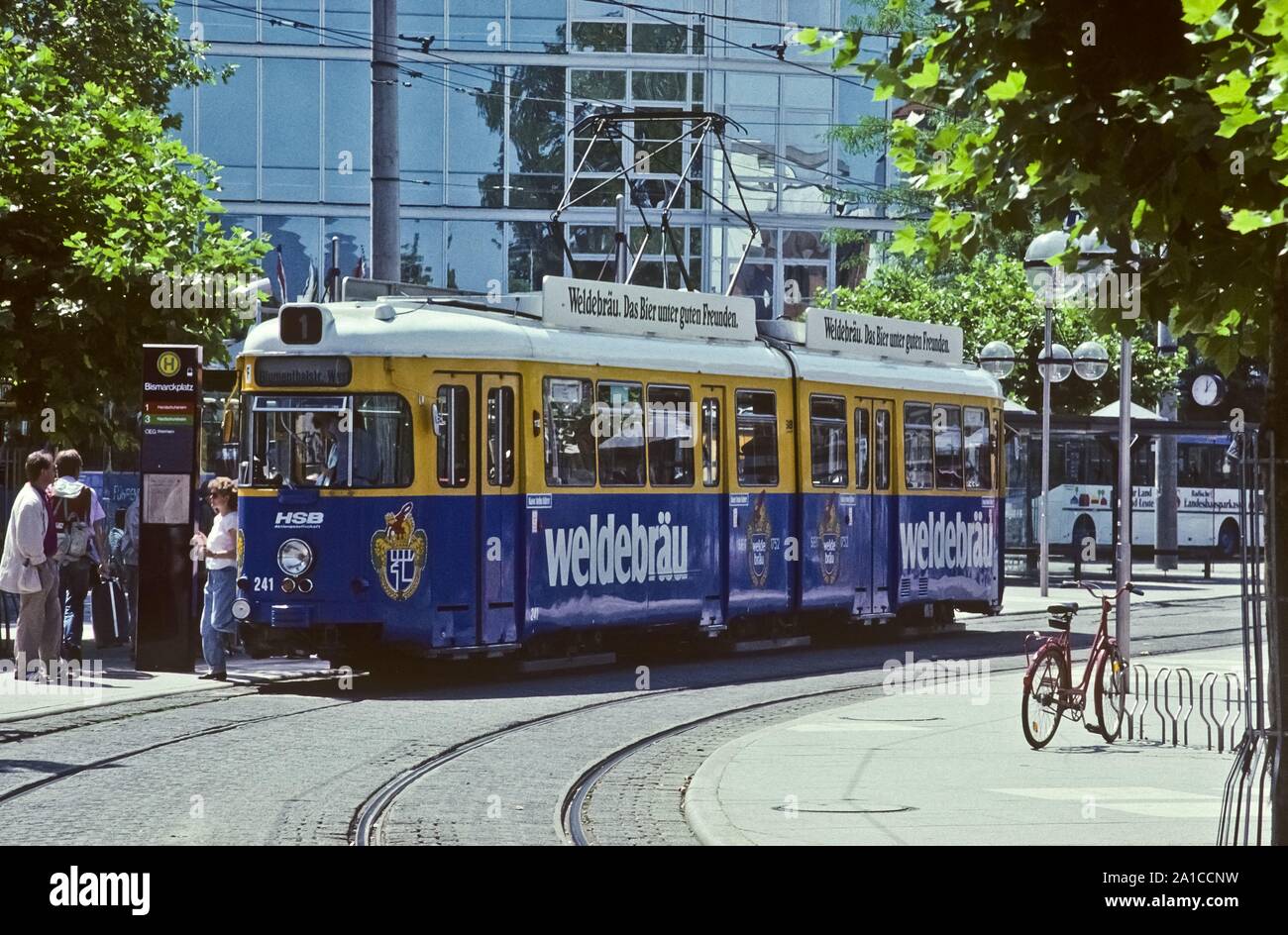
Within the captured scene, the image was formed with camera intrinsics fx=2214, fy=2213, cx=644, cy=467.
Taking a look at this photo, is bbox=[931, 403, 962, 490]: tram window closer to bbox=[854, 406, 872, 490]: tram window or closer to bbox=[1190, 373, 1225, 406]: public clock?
bbox=[854, 406, 872, 490]: tram window

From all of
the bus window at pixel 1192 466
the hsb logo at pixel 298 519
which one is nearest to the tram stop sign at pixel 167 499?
the hsb logo at pixel 298 519

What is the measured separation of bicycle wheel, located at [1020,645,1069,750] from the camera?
1348 centimetres

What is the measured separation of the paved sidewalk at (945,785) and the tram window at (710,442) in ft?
16.1

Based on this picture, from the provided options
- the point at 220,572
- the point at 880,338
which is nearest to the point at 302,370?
the point at 220,572

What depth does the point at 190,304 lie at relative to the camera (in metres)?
20.8

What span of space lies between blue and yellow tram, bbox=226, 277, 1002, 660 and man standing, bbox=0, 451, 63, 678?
151 cm

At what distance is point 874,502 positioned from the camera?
76.5 feet

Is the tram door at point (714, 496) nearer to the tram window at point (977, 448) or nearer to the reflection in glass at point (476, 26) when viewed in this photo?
the tram window at point (977, 448)

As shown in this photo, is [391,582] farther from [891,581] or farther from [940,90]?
[940,90]

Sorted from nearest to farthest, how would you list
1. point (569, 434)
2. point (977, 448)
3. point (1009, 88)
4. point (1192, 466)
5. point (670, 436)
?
point (1009, 88) < point (569, 434) < point (670, 436) < point (977, 448) < point (1192, 466)

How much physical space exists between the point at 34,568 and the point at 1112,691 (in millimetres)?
8377

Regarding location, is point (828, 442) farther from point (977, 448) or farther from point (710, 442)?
point (977, 448)

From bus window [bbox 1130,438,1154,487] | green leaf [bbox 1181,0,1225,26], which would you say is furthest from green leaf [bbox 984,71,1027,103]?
bus window [bbox 1130,438,1154,487]

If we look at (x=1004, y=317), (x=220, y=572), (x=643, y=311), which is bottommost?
(x=220, y=572)
